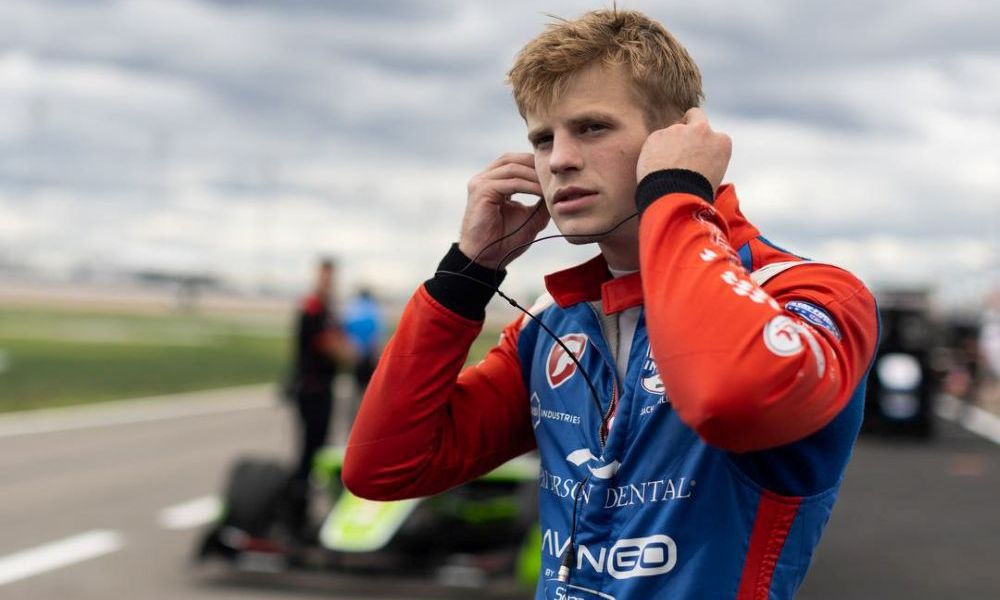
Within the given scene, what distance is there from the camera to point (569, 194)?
198cm

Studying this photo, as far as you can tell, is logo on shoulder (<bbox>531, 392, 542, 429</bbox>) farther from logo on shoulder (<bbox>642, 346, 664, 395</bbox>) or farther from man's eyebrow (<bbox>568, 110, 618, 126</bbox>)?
man's eyebrow (<bbox>568, 110, 618, 126</bbox>)

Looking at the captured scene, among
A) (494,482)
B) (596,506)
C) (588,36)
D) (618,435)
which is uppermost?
(588,36)

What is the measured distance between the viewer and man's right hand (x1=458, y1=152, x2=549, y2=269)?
2199mm

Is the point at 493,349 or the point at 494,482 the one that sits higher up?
the point at 493,349

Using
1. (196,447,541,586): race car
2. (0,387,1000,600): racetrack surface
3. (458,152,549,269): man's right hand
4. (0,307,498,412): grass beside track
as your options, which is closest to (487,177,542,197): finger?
(458,152,549,269): man's right hand

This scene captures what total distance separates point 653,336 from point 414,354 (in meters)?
0.56

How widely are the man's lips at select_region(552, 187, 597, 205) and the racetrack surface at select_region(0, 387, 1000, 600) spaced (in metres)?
5.56

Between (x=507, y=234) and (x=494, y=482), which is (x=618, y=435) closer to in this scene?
(x=507, y=234)

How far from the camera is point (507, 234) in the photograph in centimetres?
222

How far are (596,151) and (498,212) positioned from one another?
0.32m

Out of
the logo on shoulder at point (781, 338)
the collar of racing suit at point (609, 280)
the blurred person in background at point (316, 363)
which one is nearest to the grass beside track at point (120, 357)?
the blurred person in background at point (316, 363)

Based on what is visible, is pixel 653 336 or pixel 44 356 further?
pixel 44 356

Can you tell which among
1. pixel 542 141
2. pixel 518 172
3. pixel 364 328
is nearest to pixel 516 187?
pixel 518 172

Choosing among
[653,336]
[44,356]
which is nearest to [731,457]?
[653,336]
